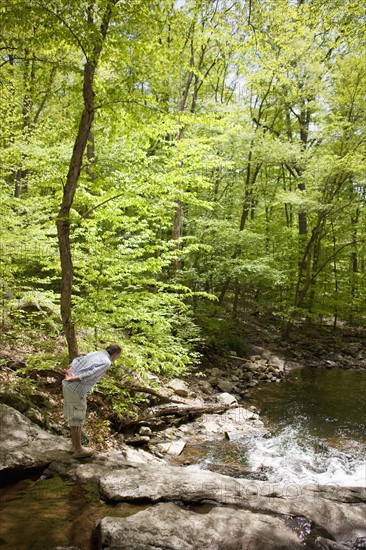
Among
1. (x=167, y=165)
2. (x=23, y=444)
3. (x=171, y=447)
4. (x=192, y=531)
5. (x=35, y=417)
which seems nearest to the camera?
(x=192, y=531)

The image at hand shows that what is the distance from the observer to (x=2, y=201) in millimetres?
8352

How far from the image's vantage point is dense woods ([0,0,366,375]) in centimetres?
516

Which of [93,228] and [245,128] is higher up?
[245,128]

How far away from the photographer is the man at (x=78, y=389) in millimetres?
4602

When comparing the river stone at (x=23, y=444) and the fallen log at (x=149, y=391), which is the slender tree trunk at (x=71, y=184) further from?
the fallen log at (x=149, y=391)

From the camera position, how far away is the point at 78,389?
182 inches

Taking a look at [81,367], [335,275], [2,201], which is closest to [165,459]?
[81,367]

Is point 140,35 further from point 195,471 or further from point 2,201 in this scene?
point 195,471

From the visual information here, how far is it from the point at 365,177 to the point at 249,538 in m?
12.7

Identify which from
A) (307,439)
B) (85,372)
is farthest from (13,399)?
(307,439)

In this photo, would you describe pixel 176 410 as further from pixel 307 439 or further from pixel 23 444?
pixel 23 444

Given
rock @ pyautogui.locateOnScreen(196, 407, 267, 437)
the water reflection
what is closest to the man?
the water reflection

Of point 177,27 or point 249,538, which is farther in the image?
point 177,27

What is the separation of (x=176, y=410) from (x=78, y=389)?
3.76 meters
